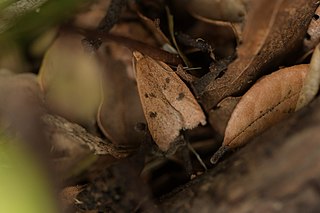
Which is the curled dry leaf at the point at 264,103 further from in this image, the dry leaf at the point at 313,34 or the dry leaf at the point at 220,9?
the dry leaf at the point at 220,9

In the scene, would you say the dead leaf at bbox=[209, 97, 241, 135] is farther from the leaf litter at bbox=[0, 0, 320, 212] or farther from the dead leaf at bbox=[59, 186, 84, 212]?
the dead leaf at bbox=[59, 186, 84, 212]

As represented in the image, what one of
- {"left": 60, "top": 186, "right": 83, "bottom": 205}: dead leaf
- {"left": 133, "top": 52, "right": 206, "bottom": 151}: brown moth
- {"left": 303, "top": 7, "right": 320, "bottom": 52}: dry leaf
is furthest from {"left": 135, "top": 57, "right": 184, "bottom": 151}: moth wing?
{"left": 303, "top": 7, "right": 320, "bottom": 52}: dry leaf

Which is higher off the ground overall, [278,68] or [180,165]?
[278,68]

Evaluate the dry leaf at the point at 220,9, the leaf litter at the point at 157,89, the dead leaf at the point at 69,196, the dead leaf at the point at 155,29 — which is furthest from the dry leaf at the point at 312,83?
the dead leaf at the point at 69,196

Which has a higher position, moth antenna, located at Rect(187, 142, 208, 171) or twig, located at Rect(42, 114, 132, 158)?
twig, located at Rect(42, 114, 132, 158)

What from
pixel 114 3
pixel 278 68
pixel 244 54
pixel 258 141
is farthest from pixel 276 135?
pixel 114 3

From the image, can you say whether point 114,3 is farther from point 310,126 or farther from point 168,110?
point 310,126
